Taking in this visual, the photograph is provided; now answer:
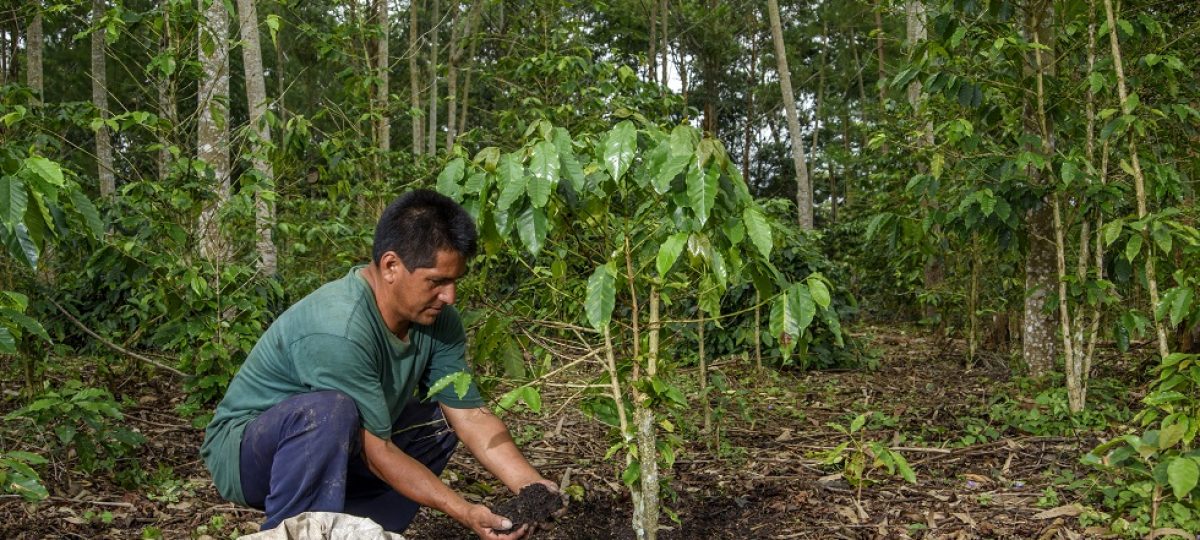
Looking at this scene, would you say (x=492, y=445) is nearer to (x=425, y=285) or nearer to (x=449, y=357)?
(x=449, y=357)

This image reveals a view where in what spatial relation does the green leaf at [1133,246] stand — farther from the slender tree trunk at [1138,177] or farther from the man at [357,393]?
the man at [357,393]

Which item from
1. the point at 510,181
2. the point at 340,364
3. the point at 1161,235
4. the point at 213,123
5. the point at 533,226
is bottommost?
the point at 340,364

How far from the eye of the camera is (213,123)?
4.87m

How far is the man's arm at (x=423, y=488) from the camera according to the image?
2.32 meters

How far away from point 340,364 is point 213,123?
308 cm

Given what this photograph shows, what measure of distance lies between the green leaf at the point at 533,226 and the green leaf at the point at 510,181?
2.0 inches

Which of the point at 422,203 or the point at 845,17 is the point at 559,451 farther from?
the point at 845,17

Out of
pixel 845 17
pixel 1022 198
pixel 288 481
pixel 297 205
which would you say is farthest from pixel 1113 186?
pixel 845 17

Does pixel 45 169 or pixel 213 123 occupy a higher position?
pixel 213 123

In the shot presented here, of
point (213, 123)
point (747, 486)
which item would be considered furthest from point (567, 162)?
point (213, 123)

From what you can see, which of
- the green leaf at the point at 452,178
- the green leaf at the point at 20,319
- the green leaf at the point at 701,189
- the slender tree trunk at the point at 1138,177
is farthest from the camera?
the slender tree trunk at the point at 1138,177

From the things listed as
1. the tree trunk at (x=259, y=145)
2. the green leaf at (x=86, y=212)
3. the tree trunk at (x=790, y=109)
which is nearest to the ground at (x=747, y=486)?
the tree trunk at (x=259, y=145)

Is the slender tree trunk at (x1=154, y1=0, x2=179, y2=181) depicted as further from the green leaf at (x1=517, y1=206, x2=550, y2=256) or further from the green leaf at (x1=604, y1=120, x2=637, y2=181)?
the green leaf at (x1=604, y1=120, x2=637, y2=181)

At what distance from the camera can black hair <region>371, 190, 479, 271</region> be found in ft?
7.73
